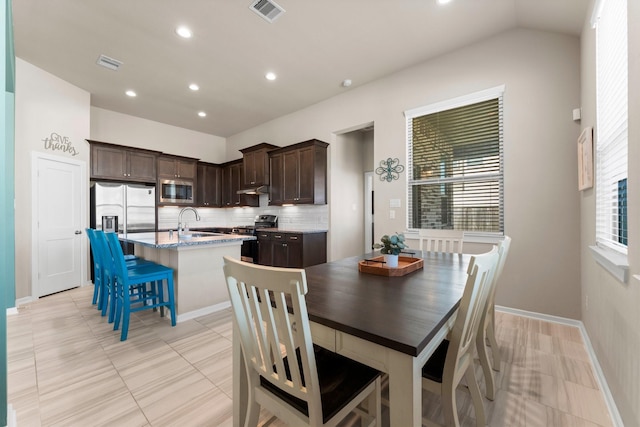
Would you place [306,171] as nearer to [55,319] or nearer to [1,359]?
[55,319]

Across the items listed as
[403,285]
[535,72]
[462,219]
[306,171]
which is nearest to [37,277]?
[306,171]

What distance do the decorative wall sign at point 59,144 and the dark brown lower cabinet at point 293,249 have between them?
10.7 feet

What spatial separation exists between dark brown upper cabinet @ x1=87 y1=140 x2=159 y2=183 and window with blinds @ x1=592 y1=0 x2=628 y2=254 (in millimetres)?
6336

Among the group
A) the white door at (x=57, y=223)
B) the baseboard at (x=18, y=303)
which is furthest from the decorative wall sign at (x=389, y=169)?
the baseboard at (x=18, y=303)

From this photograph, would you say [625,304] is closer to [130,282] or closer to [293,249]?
[130,282]

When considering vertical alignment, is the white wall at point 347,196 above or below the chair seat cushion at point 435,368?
above

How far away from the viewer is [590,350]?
2119mm

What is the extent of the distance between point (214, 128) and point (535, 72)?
614 cm

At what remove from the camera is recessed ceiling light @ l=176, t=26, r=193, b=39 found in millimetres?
2982

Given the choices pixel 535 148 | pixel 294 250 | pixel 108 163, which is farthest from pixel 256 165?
pixel 535 148

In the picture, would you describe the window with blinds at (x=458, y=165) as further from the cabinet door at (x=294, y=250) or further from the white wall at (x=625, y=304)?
the cabinet door at (x=294, y=250)

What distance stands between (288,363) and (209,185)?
21.1 ft

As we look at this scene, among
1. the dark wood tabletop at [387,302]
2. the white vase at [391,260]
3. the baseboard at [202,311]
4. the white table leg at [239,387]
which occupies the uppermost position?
the white vase at [391,260]

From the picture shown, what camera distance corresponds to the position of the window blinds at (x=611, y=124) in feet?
5.03
